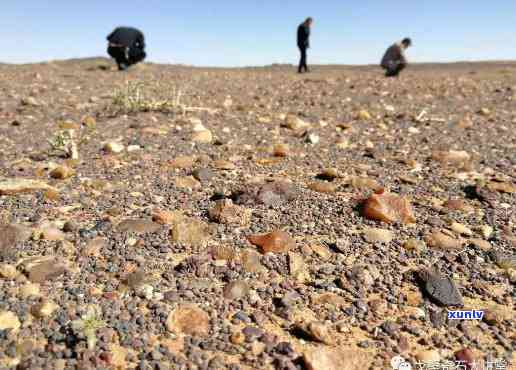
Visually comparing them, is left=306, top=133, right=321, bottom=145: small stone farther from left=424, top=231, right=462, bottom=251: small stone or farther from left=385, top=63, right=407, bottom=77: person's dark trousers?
left=385, top=63, right=407, bottom=77: person's dark trousers

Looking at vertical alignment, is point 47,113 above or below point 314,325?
above

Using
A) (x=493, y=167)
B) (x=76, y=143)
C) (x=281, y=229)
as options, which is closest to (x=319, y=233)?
(x=281, y=229)

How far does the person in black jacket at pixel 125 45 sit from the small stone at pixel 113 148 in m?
8.67

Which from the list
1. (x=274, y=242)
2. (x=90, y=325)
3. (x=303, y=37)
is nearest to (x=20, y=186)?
(x=90, y=325)

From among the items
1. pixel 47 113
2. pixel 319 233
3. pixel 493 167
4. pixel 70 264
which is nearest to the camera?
pixel 70 264

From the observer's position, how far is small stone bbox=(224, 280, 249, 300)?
1.78 meters

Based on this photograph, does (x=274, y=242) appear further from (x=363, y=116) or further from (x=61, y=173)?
(x=363, y=116)

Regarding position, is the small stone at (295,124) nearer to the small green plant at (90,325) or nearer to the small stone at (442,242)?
the small stone at (442,242)

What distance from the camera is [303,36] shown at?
13055mm

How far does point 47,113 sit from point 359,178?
3.64 metres

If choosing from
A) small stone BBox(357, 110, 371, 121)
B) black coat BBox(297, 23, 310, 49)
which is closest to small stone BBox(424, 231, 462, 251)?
small stone BBox(357, 110, 371, 121)

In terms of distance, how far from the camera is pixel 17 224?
7.05 feet

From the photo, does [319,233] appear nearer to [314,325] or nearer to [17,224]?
[314,325]

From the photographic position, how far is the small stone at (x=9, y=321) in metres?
1.53
